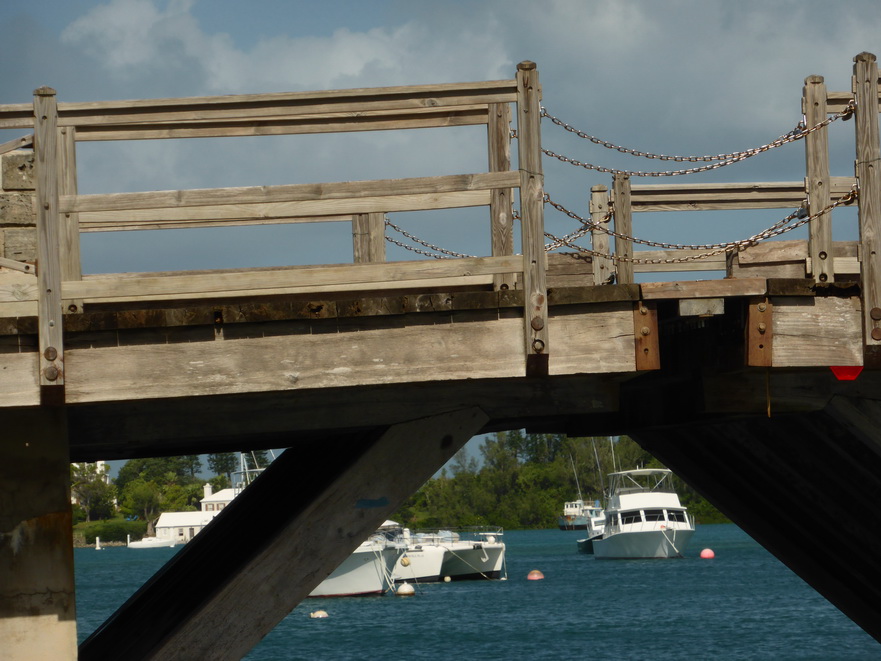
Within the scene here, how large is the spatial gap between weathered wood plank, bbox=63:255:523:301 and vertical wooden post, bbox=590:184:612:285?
12.7 feet

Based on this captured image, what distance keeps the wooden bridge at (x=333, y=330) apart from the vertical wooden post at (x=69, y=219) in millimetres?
12

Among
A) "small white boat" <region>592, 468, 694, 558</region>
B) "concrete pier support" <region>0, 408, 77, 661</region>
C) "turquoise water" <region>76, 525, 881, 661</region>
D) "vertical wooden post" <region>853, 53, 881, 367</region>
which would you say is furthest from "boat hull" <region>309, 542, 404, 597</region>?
"vertical wooden post" <region>853, 53, 881, 367</region>

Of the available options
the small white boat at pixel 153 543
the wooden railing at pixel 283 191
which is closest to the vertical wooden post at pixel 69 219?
the wooden railing at pixel 283 191

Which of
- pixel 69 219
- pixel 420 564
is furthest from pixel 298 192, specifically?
pixel 420 564

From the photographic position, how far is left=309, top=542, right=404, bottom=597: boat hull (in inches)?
2293

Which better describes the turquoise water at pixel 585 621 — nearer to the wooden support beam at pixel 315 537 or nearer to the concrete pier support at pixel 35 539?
the wooden support beam at pixel 315 537

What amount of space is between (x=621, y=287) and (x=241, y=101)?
96.2 inches

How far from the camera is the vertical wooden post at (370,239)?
32.7ft

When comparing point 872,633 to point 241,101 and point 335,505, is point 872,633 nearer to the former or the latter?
point 335,505

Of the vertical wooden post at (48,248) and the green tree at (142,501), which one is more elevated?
the vertical wooden post at (48,248)

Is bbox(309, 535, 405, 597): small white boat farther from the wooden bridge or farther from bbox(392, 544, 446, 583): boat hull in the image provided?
the wooden bridge

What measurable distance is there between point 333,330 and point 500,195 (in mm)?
1688

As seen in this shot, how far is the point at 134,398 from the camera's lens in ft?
23.0

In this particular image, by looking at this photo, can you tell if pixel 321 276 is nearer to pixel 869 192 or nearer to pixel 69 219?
pixel 69 219
